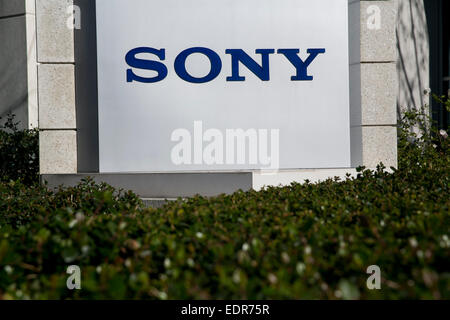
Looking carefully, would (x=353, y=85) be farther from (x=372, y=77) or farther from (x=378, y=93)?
(x=378, y=93)

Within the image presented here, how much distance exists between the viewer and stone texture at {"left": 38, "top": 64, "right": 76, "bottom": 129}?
29.0 feet

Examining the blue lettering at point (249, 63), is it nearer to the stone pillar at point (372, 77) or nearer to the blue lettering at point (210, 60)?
the blue lettering at point (210, 60)

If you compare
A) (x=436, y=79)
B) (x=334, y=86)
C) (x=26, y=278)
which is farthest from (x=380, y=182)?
(x=436, y=79)

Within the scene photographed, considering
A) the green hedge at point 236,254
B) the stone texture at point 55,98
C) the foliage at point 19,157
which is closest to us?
the green hedge at point 236,254

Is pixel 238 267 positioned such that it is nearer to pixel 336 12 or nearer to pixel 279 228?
pixel 279 228

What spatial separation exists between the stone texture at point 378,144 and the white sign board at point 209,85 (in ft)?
2.57

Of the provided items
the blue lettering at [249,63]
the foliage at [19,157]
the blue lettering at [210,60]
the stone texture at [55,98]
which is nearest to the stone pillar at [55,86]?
the stone texture at [55,98]

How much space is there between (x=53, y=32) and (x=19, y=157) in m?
2.82

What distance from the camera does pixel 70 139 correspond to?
890cm

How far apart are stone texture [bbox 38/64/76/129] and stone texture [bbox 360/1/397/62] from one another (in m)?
4.92

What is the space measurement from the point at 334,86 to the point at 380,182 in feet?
10.9

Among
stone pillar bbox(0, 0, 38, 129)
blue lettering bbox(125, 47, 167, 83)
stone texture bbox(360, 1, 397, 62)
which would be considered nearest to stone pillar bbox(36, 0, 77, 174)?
blue lettering bbox(125, 47, 167, 83)

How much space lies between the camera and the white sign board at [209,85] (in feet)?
28.0
